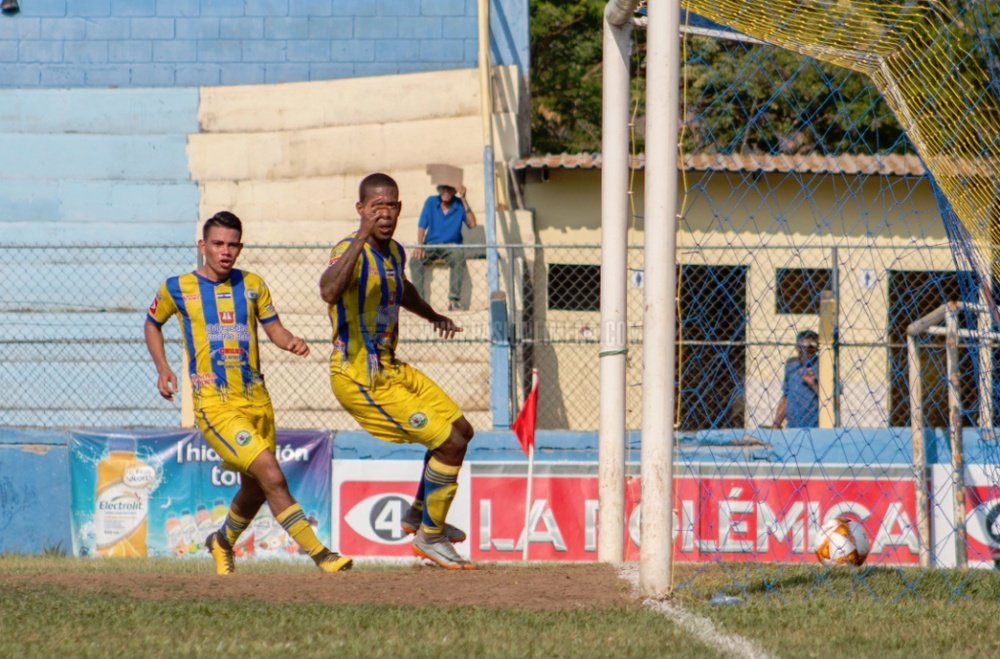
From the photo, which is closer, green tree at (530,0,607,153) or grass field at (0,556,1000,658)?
grass field at (0,556,1000,658)

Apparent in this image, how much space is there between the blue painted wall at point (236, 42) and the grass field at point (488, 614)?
12.3 metres

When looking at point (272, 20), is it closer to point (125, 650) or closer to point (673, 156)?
point (673, 156)

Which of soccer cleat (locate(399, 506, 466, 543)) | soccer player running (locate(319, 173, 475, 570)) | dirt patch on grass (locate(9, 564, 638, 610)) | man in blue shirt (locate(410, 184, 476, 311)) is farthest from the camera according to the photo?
man in blue shirt (locate(410, 184, 476, 311))

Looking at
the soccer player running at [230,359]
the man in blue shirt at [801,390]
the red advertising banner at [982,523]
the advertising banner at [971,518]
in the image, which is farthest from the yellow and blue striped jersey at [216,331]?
the red advertising banner at [982,523]

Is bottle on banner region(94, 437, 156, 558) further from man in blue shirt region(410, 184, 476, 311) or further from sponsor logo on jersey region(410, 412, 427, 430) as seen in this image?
sponsor logo on jersey region(410, 412, 427, 430)

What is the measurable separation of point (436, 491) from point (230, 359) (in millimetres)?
1464

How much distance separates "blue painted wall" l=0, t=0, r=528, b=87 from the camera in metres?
19.2

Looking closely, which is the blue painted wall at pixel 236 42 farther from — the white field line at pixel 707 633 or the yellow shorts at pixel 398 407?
the white field line at pixel 707 633

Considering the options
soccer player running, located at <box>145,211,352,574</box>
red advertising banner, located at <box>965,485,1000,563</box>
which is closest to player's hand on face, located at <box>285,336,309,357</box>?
soccer player running, located at <box>145,211,352,574</box>

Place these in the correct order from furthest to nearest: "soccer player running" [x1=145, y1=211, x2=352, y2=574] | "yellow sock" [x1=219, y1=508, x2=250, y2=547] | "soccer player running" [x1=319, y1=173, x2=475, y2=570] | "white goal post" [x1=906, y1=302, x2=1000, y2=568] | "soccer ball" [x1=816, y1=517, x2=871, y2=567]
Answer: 1. "white goal post" [x1=906, y1=302, x2=1000, y2=568]
2. "soccer ball" [x1=816, y1=517, x2=871, y2=567]
3. "yellow sock" [x1=219, y1=508, x2=250, y2=547]
4. "soccer player running" [x1=145, y1=211, x2=352, y2=574]
5. "soccer player running" [x1=319, y1=173, x2=475, y2=570]

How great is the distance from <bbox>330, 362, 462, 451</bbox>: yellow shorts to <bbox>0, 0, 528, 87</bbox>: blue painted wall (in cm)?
1162

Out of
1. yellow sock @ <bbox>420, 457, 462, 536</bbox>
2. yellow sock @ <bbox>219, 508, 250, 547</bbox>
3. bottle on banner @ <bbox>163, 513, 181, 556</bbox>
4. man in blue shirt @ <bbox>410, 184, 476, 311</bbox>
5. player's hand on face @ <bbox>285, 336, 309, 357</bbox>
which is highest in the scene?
man in blue shirt @ <bbox>410, 184, 476, 311</bbox>

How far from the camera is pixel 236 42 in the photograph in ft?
63.5

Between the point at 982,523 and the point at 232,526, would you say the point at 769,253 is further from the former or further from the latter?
the point at 232,526
